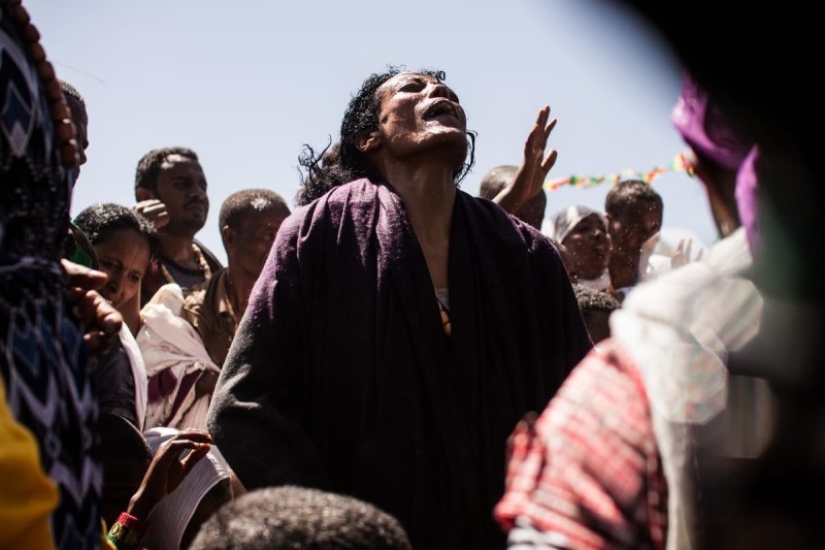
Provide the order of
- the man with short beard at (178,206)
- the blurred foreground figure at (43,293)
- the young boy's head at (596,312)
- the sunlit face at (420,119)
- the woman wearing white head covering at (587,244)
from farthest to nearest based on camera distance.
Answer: the woman wearing white head covering at (587,244) < the man with short beard at (178,206) < the young boy's head at (596,312) < the sunlit face at (420,119) < the blurred foreground figure at (43,293)

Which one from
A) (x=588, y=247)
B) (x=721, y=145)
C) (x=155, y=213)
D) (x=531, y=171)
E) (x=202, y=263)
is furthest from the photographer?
(x=588, y=247)

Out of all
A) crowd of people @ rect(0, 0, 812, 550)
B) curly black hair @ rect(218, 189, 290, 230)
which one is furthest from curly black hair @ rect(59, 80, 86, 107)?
curly black hair @ rect(218, 189, 290, 230)

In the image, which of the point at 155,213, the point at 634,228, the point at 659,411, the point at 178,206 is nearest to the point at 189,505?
the point at 659,411

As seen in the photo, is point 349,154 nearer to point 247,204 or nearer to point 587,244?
point 247,204

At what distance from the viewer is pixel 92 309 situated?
7.83ft

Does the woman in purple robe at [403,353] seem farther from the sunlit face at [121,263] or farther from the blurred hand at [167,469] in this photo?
the sunlit face at [121,263]

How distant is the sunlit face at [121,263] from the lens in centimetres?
539

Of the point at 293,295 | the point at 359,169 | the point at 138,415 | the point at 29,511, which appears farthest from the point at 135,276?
the point at 29,511

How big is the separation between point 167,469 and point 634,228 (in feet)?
15.6

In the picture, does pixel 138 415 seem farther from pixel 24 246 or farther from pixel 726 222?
pixel 726 222

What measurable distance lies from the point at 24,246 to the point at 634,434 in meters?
1.04

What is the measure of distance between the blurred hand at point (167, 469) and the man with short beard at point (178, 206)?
287 centimetres

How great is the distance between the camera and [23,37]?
81.7 inches

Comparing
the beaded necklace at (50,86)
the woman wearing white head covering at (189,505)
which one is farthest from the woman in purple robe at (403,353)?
the beaded necklace at (50,86)
